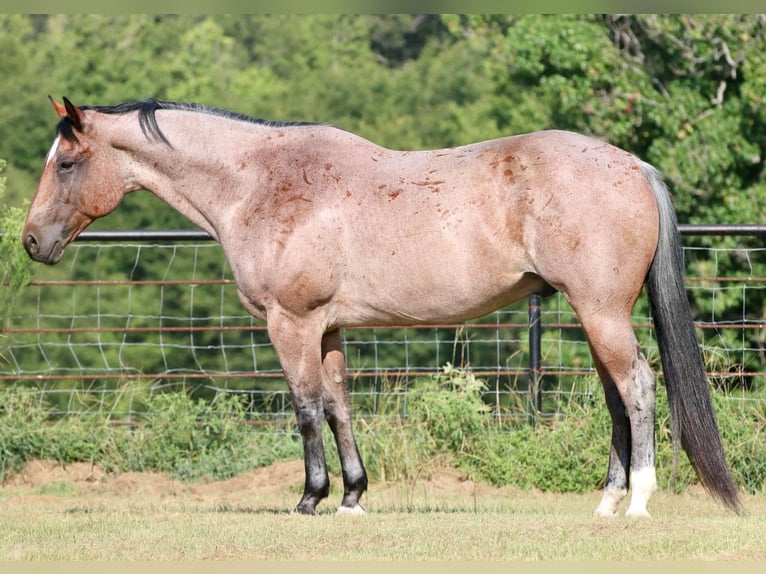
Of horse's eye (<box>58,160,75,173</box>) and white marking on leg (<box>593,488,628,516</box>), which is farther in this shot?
horse's eye (<box>58,160,75,173</box>)

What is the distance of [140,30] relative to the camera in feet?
109

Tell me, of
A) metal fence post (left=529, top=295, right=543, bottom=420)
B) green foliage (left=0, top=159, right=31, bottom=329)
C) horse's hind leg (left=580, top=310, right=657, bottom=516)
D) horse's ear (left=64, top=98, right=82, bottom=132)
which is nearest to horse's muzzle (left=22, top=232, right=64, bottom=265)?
green foliage (left=0, top=159, right=31, bottom=329)

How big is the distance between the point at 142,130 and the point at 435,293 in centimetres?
189

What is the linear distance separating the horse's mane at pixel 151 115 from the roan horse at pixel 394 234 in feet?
0.04

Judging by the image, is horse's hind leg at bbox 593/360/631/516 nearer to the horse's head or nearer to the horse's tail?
the horse's tail

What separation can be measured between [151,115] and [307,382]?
5.64 ft

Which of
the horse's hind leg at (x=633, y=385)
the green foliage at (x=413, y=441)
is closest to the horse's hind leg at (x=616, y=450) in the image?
the horse's hind leg at (x=633, y=385)

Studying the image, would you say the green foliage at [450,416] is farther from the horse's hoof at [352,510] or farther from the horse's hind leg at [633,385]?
the horse's hind leg at [633,385]

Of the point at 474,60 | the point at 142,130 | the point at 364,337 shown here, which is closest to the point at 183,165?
the point at 142,130

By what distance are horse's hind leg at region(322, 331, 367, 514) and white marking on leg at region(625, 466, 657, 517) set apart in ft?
4.64

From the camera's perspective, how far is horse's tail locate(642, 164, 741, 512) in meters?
5.50

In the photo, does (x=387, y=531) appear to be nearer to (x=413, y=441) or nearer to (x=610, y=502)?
(x=610, y=502)

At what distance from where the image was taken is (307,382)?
19.5 feet

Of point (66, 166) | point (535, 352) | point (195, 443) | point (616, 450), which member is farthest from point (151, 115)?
point (616, 450)
